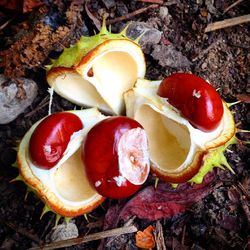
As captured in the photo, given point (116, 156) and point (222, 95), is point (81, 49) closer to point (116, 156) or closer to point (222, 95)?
point (116, 156)

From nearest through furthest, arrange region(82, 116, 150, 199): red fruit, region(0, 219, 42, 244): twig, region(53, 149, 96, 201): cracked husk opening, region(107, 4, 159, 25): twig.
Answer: region(82, 116, 150, 199): red fruit
region(53, 149, 96, 201): cracked husk opening
region(0, 219, 42, 244): twig
region(107, 4, 159, 25): twig

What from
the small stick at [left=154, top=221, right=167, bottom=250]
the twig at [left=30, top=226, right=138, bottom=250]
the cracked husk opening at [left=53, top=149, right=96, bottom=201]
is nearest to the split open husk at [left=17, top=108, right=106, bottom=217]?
the cracked husk opening at [left=53, top=149, right=96, bottom=201]

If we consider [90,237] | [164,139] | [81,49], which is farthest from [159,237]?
[81,49]

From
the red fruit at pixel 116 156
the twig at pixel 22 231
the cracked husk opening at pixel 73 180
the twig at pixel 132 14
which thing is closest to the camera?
the red fruit at pixel 116 156

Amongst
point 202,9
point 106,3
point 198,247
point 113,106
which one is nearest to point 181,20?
point 202,9

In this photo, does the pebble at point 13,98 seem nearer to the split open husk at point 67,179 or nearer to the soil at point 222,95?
the soil at point 222,95

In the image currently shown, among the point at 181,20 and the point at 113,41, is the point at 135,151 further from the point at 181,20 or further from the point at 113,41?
the point at 181,20

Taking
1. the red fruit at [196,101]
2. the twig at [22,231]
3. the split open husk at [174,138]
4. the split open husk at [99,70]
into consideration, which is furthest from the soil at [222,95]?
the red fruit at [196,101]

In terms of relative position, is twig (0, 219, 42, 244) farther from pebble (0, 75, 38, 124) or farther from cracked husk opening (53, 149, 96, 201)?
pebble (0, 75, 38, 124)
